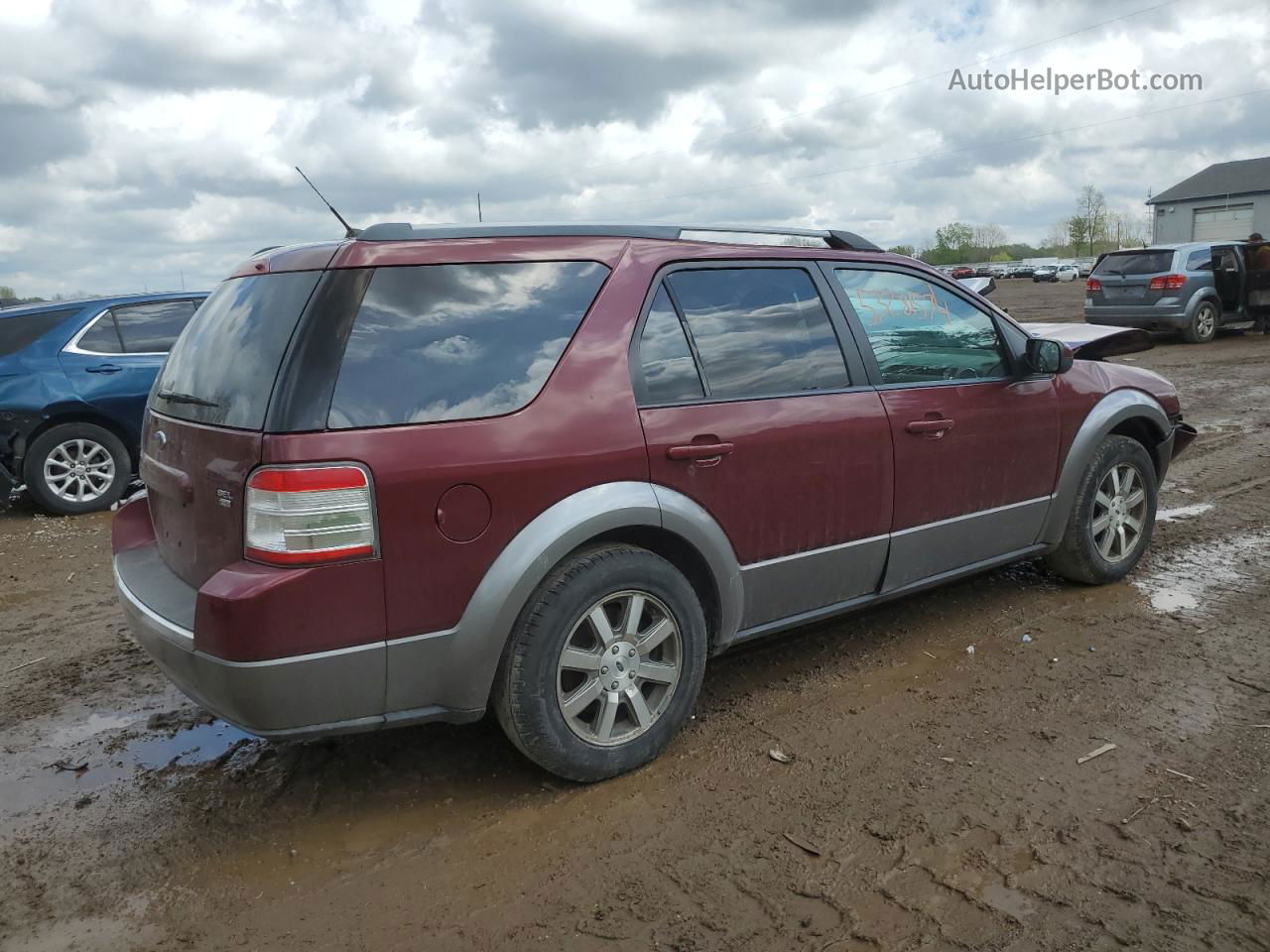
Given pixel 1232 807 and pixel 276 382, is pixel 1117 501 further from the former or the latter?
pixel 276 382

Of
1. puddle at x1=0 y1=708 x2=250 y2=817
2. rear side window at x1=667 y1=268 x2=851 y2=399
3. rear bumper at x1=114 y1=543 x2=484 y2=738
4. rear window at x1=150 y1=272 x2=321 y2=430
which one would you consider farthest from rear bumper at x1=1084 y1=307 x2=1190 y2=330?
rear bumper at x1=114 y1=543 x2=484 y2=738

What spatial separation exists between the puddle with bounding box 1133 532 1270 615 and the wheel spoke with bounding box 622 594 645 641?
291 cm

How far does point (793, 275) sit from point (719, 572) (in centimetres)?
124

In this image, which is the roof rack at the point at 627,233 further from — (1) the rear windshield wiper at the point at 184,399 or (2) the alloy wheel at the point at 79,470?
(2) the alloy wheel at the point at 79,470

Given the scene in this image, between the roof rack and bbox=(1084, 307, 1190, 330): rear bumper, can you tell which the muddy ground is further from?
bbox=(1084, 307, 1190, 330): rear bumper

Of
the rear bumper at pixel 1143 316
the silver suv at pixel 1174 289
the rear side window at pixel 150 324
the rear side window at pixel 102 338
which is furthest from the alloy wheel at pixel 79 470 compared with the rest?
the silver suv at pixel 1174 289

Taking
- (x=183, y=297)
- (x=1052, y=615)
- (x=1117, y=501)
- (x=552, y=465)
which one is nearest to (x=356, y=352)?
(x=552, y=465)

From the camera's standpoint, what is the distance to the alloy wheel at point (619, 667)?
3.19 metres

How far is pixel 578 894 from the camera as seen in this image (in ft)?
9.03

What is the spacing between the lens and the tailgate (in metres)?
2.84

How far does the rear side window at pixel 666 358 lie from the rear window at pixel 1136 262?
1545 centimetres

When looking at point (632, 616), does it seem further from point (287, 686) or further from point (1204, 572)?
point (1204, 572)

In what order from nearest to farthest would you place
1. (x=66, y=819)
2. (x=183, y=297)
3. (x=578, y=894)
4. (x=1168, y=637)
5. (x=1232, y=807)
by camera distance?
1. (x=578, y=894)
2. (x=1232, y=807)
3. (x=66, y=819)
4. (x=1168, y=637)
5. (x=183, y=297)

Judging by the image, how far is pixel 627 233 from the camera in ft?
11.4
